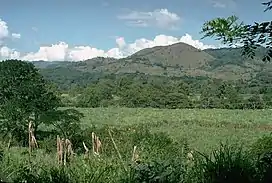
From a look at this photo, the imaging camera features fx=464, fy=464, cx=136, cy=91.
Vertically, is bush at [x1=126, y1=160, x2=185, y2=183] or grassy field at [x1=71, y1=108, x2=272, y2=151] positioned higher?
bush at [x1=126, y1=160, x2=185, y2=183]

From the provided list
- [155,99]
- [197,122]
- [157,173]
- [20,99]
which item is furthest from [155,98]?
[157,173]

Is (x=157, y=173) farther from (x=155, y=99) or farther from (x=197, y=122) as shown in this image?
(x=155, y=99)

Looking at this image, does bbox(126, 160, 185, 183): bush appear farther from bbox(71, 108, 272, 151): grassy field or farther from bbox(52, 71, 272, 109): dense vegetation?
bbox(52, 71, 272, 109): dense vegetation

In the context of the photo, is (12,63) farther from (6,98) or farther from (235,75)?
(235,75)

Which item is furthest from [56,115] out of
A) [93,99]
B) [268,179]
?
[93,99]

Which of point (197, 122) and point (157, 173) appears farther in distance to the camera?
point (197, 122)

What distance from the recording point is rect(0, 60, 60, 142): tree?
11789 mm

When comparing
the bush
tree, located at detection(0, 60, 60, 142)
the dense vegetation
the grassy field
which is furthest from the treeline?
the bush

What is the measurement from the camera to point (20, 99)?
38.8 ft

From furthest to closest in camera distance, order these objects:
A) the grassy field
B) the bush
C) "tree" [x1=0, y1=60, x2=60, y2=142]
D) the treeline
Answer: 1. the treeline
2. the grassy field
3. "tree" [x1=0, y1=60, x2=60, y2=142]
4. the bush

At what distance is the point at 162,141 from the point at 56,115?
2.99 meters

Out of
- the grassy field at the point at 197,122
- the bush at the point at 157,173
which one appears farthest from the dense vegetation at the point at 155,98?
the bush at the point at 157,173

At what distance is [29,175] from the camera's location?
4.05m

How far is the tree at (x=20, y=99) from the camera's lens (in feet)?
38.7
